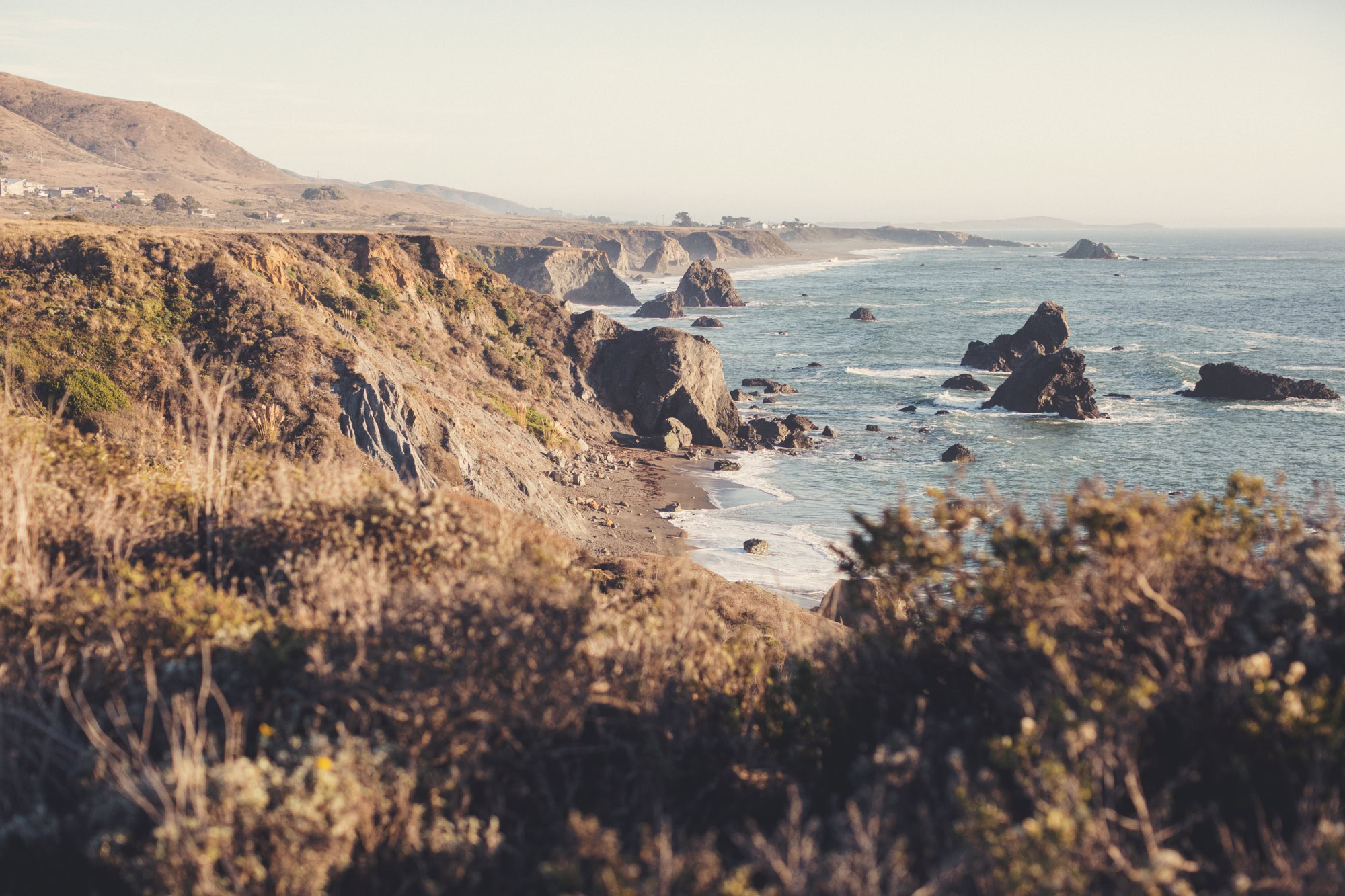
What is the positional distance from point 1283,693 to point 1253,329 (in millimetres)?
88217

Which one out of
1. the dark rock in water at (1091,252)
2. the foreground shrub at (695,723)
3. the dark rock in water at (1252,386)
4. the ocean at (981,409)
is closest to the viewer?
the foreground shrub at (695,723)

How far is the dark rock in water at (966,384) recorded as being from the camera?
55.9 meters

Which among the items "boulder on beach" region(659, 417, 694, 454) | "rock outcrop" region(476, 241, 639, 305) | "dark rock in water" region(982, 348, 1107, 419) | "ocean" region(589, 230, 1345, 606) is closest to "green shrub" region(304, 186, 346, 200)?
"rock outcrop" region(476, 241, 639, 305)

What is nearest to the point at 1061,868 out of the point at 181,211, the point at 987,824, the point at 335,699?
the point at 987,824

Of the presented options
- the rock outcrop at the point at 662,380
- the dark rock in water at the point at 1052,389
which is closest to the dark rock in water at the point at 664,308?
the dark rock in water at the point at 1052,389

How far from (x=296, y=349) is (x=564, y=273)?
84072 mm

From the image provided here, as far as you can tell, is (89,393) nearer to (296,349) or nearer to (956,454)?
(296,349)

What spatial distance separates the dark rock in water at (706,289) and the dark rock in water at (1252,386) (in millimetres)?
56581

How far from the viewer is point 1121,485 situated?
20.4ft

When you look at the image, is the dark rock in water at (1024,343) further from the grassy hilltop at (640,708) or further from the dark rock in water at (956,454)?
the grassy hilltop at (640,708)

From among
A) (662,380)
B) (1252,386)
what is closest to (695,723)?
(662,380)

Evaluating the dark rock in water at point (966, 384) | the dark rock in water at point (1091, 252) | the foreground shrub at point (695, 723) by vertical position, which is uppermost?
the dark rock in water at point (1091, 252)

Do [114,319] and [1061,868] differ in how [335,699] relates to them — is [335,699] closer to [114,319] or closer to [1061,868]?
[1061,868]

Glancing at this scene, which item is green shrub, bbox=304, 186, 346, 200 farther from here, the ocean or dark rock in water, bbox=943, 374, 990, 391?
dark rock in water, bbox=943, 374, 990, 391
